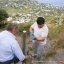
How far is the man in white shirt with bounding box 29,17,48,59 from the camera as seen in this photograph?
786 centimetres

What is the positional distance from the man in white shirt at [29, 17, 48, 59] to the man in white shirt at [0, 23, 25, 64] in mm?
1472

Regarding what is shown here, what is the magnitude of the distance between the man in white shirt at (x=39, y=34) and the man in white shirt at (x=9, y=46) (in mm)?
1472

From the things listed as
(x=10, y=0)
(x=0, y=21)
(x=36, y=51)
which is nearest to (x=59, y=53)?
(x=36, y=51)

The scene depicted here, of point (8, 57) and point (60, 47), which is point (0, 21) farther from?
point (8, 57)

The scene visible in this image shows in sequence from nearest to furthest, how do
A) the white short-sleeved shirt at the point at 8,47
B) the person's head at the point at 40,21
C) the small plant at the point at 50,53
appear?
1. the white short-sleeved shirt at the point at 8,47
2. the person's head at the point at 40,21
3. the small plant at the point at 50,53

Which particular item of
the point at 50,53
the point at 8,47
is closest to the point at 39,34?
the point at 8,47

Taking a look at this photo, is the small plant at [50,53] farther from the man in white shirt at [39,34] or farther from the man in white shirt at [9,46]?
the man in white shirt at [9,46]

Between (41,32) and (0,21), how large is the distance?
907cm

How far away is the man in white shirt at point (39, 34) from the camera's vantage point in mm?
7863

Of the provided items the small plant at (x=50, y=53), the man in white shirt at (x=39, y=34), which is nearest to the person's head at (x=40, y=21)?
the man in white shirt at (x=39, y=34)

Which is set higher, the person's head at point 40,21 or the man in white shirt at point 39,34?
the person's head at point 40,21

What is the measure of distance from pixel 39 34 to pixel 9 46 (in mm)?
1769

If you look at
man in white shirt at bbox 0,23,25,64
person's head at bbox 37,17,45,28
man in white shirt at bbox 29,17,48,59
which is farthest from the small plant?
man in white shirt at bbox 0,23,25,64

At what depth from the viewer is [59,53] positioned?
33.7 feet
